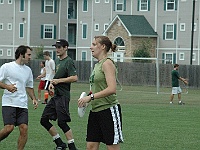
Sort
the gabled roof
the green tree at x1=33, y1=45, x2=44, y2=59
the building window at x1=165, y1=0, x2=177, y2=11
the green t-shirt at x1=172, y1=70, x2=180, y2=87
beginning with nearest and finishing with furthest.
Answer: the green t-shirt at x1=172, y1=70, x2=180, y2=87 < the building window at x1=165, y1=0, x2=177, y2=11 < the gabled roof < the green tree at x1=33, y1=45, x2=44, y2=59

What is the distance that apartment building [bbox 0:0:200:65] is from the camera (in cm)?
6488

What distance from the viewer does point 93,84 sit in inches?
404

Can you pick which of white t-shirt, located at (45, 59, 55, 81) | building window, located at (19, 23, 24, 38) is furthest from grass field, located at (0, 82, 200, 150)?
building window, located at (19, 23, 24, 38)

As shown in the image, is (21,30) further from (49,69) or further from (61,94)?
(61,94)

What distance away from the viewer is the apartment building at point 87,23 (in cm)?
6488

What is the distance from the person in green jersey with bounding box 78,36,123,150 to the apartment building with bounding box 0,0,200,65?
2080 inches

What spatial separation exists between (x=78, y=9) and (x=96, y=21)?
3.21 metres

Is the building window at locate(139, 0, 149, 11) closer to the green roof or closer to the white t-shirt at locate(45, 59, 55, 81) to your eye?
the green roof

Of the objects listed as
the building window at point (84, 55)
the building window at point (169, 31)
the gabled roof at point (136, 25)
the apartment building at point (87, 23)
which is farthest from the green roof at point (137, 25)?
the building window at point (84, 55)

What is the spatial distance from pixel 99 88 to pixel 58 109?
4.25 metres

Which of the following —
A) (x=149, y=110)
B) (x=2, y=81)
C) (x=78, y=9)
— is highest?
(x=78, y=9)

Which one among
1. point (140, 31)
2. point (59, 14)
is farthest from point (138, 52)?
point (59, 14)

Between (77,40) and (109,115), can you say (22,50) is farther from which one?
(77,40)

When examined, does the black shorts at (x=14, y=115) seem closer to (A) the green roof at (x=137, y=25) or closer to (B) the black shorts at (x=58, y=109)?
(B) the black shorts at (x=58, y=109)
